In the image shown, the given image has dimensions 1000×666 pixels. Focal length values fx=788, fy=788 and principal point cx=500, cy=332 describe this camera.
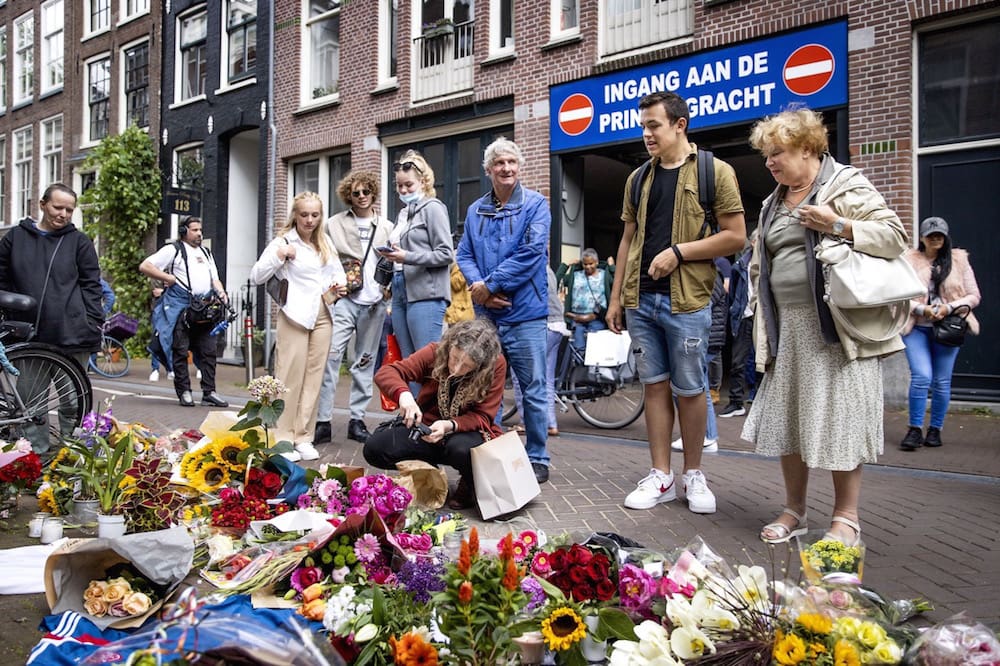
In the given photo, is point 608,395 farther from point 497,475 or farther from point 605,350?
point 497,475

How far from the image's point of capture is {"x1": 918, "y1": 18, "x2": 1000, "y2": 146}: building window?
7801 mm

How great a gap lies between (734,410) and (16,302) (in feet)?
20.6

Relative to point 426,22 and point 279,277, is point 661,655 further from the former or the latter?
point 426,22

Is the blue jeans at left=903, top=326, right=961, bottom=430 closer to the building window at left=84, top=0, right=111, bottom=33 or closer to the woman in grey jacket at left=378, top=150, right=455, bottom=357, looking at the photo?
the woman in grey jacket at left=378, top=150, right=455, bottom=357

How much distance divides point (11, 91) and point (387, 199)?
18204 millimetres

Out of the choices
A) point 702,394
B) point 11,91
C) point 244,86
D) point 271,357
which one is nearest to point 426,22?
point 244,86

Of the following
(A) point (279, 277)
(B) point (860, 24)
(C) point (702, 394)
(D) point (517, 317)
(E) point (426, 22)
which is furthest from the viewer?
(E) point (426, 22)

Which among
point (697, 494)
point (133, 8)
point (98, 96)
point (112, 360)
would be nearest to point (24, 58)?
point (98, 96)

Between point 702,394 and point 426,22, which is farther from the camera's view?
point 426,22

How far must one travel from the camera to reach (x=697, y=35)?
9.55m

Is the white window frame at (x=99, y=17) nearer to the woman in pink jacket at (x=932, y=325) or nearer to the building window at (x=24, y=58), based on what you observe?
the building window at (x=24, y=58)

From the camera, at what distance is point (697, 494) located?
373 cm

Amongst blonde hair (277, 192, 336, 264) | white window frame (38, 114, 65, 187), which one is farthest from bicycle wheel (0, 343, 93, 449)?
white window frame (38, 114, 65, 187)

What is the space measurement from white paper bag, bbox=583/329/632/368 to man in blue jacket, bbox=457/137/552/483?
2.62m
